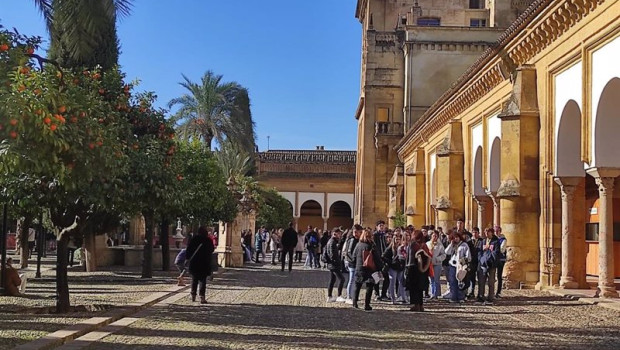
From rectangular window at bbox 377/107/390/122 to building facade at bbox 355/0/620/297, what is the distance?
24470mm

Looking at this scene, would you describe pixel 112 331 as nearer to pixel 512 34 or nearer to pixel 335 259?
pixel 335 259

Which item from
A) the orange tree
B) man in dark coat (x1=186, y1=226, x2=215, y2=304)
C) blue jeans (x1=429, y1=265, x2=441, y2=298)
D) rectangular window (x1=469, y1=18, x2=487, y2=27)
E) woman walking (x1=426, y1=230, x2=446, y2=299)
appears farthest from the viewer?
rectangular window (x1=469, y1=18, x2=487, y2=27)

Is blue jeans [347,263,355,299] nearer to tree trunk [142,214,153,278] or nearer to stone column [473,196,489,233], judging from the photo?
tree trunk [142,214,153,278]

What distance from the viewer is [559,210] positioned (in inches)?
767

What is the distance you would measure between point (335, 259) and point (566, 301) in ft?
15.6

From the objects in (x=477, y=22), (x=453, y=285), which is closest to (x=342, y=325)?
(x=453, y=285)

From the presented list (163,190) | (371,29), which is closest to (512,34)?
(163,190)

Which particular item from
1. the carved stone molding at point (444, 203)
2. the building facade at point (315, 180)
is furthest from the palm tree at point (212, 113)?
the building facade at point (315, 180)

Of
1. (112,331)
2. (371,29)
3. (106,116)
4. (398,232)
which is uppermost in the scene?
(371,29)

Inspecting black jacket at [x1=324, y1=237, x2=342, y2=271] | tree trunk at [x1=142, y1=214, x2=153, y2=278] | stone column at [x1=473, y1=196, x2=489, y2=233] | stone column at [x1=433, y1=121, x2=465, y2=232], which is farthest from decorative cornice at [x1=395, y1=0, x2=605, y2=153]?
tree trunk at [x1=142, y1=214, x2=153, y2=278]

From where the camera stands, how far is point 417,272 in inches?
617

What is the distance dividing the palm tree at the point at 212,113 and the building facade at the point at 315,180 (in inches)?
1252

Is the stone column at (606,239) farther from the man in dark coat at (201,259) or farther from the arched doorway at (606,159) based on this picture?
the man in dark coat at (201,259)

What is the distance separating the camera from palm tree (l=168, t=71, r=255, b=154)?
3988 cm
